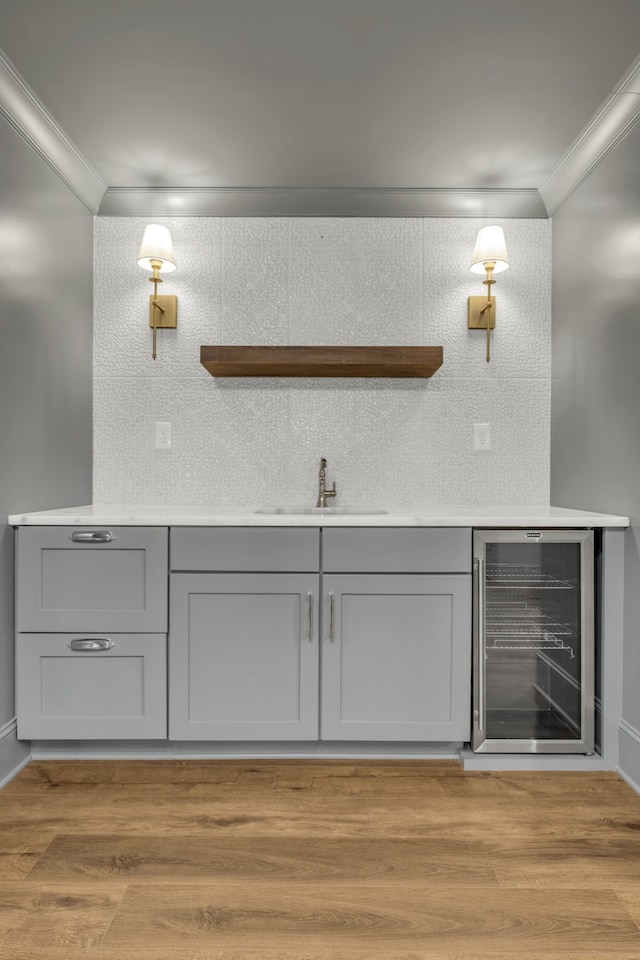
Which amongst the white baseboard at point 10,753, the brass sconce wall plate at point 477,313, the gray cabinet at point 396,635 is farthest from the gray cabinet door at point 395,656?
the brass sconce wall plate at point 477,313

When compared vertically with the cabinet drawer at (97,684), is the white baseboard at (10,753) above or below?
below

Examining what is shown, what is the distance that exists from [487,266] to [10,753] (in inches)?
102

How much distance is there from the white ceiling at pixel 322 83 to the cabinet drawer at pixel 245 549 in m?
1.47

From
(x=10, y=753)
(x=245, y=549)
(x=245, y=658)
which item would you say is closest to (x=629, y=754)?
(x=245, y=658)

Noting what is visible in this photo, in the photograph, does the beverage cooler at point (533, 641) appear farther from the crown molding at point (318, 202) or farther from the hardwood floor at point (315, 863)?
the crown molding at point (318, 202)

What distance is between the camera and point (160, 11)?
1.63 metres

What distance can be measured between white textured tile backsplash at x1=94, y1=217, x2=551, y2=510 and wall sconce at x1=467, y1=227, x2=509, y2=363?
0.05 meters

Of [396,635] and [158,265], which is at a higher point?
[158,265]

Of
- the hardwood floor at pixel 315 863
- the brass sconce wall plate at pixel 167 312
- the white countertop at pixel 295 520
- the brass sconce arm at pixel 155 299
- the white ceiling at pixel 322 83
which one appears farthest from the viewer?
the brass sconce wall plate at pixel 167 312

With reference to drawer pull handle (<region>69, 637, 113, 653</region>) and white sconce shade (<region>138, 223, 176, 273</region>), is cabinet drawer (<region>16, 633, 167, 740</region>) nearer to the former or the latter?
drawer pull handle (<region>69, 637, 113, 653</region>)

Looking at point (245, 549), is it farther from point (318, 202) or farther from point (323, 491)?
point (318, 202)

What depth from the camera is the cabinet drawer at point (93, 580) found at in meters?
2.04

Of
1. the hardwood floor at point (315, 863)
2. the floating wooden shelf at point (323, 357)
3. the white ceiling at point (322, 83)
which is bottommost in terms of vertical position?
the hardwood floor at point (315, 863)

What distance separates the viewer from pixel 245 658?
6.70ft
